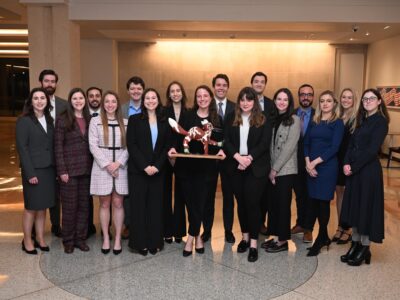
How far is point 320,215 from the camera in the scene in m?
4.29

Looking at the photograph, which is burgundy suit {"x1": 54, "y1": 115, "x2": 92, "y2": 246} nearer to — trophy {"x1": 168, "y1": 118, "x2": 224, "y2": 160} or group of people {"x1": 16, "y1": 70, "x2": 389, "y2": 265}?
group of people {"x1": 16, "y1": 70, "x2": 389, "y2": 265}

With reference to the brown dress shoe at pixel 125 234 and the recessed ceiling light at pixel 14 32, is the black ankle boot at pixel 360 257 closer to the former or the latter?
the brown dress shoe at pixel 125 234

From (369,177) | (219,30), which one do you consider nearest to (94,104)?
(369,177)

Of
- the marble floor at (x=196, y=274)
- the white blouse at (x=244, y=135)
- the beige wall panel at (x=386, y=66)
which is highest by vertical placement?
the beige wall panel at (x=386, y=66)

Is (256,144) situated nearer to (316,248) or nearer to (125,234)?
(316,248)

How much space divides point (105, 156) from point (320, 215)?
7.27 feet

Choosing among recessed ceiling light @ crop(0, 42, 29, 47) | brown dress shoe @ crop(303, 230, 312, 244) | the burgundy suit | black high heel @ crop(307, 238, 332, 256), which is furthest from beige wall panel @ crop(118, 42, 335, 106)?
black high heel @ crop(307, 238, 332, 256)

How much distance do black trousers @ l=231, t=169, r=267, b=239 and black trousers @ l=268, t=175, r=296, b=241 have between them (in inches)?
7.9

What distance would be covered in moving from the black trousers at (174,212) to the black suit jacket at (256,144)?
74 centimetres

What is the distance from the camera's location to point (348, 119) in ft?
14.7

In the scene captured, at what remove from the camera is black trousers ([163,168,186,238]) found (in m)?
4.45

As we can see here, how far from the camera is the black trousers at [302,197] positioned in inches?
181

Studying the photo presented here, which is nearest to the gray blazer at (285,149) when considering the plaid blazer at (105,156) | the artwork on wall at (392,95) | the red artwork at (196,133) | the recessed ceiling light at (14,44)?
the red artwork at (196,133)

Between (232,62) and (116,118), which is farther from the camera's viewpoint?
(232,62)
